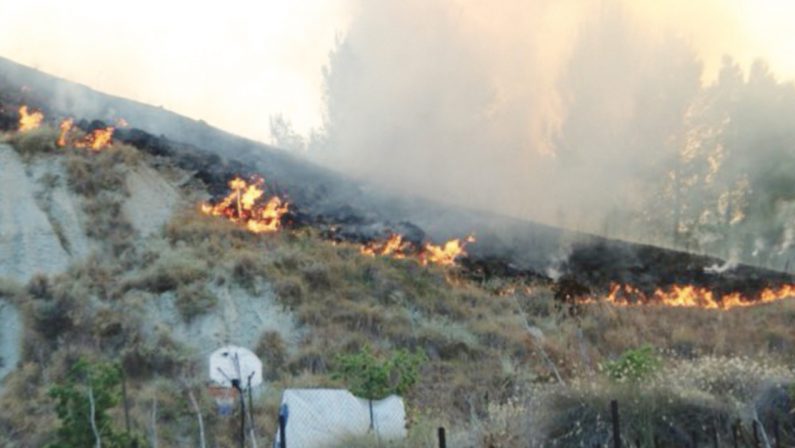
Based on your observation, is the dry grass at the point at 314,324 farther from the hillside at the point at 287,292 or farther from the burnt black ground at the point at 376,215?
the burnt black ground at the point at 376,215

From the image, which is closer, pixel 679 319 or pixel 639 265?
pixel 679 319

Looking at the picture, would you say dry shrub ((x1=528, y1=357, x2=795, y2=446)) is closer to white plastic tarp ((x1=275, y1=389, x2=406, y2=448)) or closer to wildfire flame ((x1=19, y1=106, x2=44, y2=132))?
white plastic tarp ((x1=275, y1=389, x2=406, y2=448))

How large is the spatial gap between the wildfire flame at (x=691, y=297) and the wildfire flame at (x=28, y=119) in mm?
18784

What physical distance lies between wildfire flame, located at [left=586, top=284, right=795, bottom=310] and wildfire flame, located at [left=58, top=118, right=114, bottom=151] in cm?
1620

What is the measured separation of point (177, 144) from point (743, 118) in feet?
84.0

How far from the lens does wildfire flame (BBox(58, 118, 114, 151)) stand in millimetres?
28719

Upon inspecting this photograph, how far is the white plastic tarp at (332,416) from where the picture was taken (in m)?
12.6

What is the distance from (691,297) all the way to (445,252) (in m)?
8.51

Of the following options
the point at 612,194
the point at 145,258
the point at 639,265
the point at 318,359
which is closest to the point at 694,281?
the point at 639,265

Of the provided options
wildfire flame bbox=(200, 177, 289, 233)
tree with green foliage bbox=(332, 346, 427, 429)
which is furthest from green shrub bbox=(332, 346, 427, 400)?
wildfire flame bbox=(200, 177, 289, 233)

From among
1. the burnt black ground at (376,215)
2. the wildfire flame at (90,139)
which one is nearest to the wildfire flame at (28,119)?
the burnt black ground at (376,215)

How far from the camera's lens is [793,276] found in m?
34.7

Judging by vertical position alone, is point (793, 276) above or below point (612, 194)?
below

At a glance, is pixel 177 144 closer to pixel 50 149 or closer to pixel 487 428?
pixel 50 149
